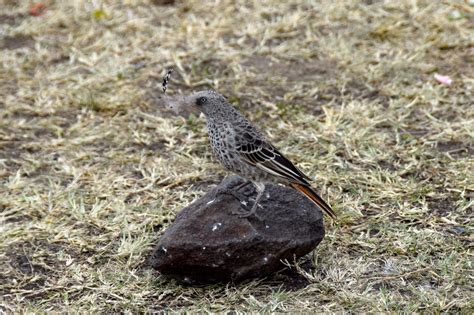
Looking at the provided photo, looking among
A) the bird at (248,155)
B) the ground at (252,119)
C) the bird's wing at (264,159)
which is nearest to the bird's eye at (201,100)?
the bird at (248,155)

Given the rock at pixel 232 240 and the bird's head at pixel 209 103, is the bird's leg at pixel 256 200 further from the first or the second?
the bird's head at pixel 209 103

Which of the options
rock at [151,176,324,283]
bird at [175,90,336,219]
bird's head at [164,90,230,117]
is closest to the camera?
rock at [151,176,324,283]

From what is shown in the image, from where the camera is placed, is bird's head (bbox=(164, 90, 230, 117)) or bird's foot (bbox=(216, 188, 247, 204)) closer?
bird's foot (bbox=(216, 188, 247, 204))

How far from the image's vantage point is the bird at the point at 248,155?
17.8 feet

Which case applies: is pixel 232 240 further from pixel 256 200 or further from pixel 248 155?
pixel 248 155

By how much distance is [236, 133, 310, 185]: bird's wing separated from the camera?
5.43m

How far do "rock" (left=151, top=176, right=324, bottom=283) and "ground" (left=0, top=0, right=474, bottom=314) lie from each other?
0.15m

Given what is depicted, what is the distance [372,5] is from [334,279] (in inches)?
195

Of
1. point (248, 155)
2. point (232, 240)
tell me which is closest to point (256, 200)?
point (248, 155)

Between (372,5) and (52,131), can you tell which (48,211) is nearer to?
(52,131)

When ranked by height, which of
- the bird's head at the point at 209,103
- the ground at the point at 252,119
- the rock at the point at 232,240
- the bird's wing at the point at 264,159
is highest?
the bird's head at the point at 209,103

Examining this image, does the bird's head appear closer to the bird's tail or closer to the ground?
the bird's tail

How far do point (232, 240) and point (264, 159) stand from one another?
2.11ft

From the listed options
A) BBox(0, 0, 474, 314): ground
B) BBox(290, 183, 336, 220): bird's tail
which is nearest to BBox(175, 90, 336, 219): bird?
BBox(290, 183, 336, 220): bird's tail
